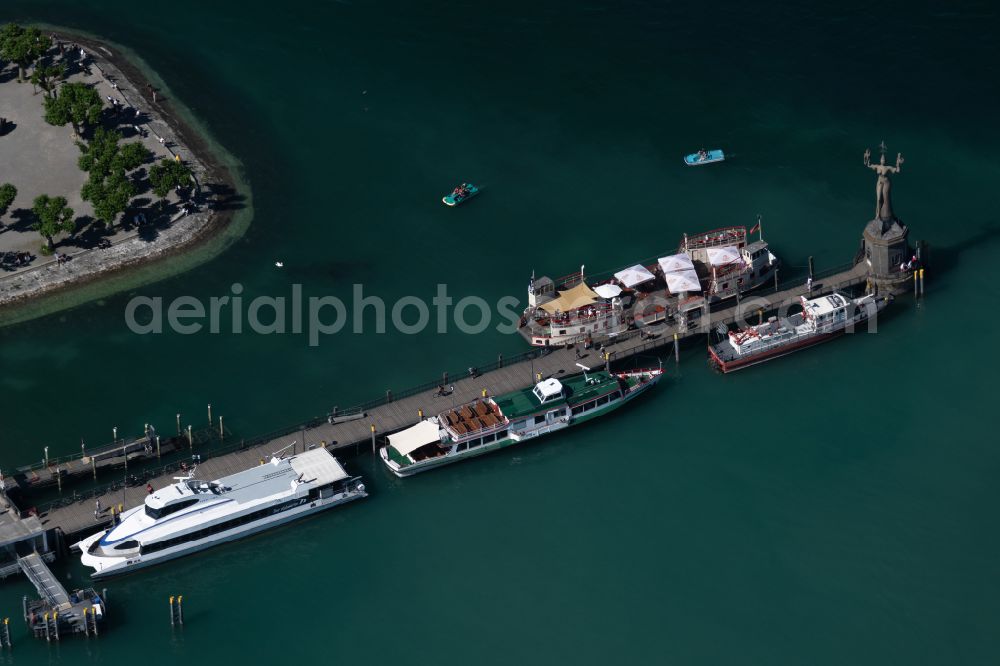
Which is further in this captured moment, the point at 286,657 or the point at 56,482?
the point at 56,482

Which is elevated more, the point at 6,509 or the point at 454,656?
the point at 6,509

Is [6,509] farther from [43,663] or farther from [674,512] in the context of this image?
[674,512]

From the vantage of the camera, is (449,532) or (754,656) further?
(449,532)

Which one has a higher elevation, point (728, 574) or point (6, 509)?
point (6, 509)

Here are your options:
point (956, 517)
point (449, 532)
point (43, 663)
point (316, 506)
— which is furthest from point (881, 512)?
point (43, 663)

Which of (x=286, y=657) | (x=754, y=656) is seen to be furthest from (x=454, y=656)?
(x=754, y=656)

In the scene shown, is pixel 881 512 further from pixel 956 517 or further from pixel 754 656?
pixel 754 656
